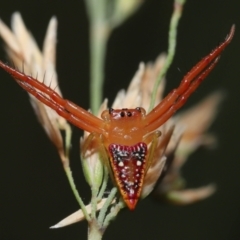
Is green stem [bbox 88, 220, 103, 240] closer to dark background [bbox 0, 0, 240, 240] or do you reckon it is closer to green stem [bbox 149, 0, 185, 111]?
green stem [bbox 149, 0, 185, 111]

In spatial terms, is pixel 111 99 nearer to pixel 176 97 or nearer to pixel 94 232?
pixel 176 97

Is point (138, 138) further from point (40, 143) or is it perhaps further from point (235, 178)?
point (40, 143)

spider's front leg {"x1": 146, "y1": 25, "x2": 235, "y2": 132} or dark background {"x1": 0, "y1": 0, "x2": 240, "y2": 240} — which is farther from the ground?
dark background {"x1": 0, "y1": 0, "x2": 240, "y2": 240}

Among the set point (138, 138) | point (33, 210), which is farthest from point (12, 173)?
point (138, 138)

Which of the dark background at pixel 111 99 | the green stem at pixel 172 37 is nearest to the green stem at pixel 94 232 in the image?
the green stem at pixel 172 37

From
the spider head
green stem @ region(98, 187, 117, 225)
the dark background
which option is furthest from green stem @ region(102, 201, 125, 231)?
the dark background
